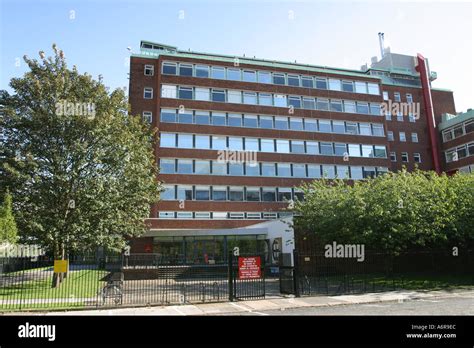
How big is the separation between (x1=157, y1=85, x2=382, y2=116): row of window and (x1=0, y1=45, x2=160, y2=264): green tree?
2340cm

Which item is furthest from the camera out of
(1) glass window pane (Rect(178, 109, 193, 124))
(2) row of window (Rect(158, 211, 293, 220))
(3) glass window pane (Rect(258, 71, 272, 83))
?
(3) glass window pane (Rect(258, 71, 272, 83))

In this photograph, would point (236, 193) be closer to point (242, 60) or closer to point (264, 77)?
point (264, 77)

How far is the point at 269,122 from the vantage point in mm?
51656

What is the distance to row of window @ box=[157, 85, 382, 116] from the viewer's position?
163ft

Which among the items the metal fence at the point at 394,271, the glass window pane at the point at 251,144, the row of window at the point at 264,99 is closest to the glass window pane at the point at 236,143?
the glass window pane at the point at 251,144

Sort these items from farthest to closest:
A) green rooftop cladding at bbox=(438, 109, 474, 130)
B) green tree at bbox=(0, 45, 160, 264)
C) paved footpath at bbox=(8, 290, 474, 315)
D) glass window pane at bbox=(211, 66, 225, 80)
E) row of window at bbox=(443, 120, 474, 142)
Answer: row of window at bbox=(443, 120, 474, 142) < green rooftop cladding at bbox=(438, 109, 474, 130) < glass window pane at bbox=(211, 66, 225, 80) < green tree at bbox=(0, 45, 160, 264) < paved footpath at bbox=(8, 290, 474, 315)

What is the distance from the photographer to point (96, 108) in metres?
26.5

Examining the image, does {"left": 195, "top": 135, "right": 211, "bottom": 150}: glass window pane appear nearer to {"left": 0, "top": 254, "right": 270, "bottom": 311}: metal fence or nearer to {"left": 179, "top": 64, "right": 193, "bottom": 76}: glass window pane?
{"left": 179, "top": 64, "right": 193, "bottom": 76}: glass window pane

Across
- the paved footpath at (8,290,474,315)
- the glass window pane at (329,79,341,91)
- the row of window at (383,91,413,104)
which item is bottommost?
the paved footpath at (8,290,474,315)

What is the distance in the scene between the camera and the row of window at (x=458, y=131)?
179 feet

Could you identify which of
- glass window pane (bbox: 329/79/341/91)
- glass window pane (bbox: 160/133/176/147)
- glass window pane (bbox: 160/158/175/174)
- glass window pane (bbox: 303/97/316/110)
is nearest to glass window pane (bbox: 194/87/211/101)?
glass window pane (bbox: 160/133/176/147)

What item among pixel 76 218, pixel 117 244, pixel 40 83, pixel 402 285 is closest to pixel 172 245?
pixel 117 244

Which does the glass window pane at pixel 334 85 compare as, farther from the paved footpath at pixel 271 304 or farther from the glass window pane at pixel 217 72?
the paved footpath at pixel 271 304
